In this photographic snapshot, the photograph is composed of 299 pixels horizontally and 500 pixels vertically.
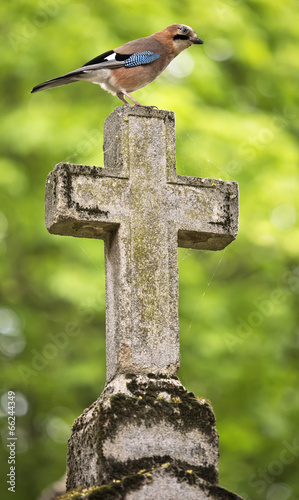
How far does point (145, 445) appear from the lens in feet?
13.8

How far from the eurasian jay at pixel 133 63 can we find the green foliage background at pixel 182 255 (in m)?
3.65

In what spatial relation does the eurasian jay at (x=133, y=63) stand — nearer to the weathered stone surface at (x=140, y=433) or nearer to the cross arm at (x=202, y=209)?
the cross arm at (x=202, y=209)

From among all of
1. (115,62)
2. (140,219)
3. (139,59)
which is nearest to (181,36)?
(139,59)

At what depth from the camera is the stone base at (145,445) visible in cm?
400

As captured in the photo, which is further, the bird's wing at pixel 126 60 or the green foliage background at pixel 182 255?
the green foliage background at pixel 182 255

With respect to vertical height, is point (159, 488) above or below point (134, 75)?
below

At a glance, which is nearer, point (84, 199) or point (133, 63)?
point (84, 199)

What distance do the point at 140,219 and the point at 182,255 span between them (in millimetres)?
5233

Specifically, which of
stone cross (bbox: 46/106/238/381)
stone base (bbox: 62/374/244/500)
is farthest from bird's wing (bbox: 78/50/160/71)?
stone base (bbox: 62/374/244/500)

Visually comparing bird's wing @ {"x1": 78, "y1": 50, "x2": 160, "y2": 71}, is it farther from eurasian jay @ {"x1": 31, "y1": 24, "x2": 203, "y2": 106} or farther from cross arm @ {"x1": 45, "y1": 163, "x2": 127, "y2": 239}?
cross arm @ {"x1": 45, "y1": 163, "x2": 127, "y2": 239}

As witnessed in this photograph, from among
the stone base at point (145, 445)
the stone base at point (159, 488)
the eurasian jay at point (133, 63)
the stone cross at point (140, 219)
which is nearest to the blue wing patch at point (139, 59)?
the eurasian jay at point (133, 63)

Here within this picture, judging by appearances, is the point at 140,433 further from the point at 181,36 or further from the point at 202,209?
the point at 181,36

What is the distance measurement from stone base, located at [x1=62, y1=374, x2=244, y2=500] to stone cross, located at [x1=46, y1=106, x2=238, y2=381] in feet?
0.59

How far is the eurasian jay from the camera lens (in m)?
5.28
